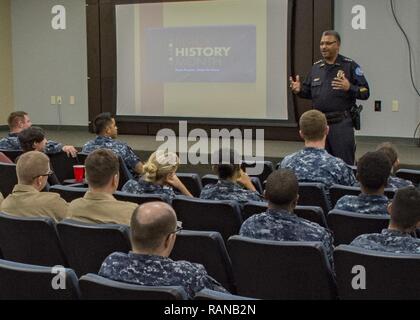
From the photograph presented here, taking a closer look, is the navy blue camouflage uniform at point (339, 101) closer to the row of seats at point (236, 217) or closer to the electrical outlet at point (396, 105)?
the electrical outlet at point (396, 105)

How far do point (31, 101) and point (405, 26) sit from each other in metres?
6.14

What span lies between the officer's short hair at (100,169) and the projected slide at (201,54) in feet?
20.9

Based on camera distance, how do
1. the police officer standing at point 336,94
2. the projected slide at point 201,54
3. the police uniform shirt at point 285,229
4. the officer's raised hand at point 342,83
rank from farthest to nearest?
the projected slide at point 201,54, the police officer standing at point 336,94, the officer's raised hand at point 342,83, the police uniform shirt at point 285,229

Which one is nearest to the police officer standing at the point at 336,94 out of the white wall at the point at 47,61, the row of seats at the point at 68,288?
the row of seats at the point at 68,288

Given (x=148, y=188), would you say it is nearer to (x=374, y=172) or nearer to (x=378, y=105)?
(x=374, y=172)

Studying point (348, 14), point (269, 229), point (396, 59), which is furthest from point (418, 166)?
point (269, 229)

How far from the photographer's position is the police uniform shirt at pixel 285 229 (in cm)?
320

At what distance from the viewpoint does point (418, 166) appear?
7637 millimetres

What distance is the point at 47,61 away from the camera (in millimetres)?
11664

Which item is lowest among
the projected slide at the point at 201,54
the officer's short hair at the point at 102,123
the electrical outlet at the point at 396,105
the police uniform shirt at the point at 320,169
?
the police uniform shirt at the point at 320,169

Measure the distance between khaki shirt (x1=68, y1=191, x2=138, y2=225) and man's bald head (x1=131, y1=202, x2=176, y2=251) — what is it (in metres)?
1.06

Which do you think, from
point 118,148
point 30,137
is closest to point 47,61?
point 118,148

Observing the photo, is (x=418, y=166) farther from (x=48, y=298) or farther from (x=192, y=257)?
(x=48, y=298)

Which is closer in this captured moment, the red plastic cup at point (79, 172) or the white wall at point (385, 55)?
the red plastic cup at point (79, 172)
